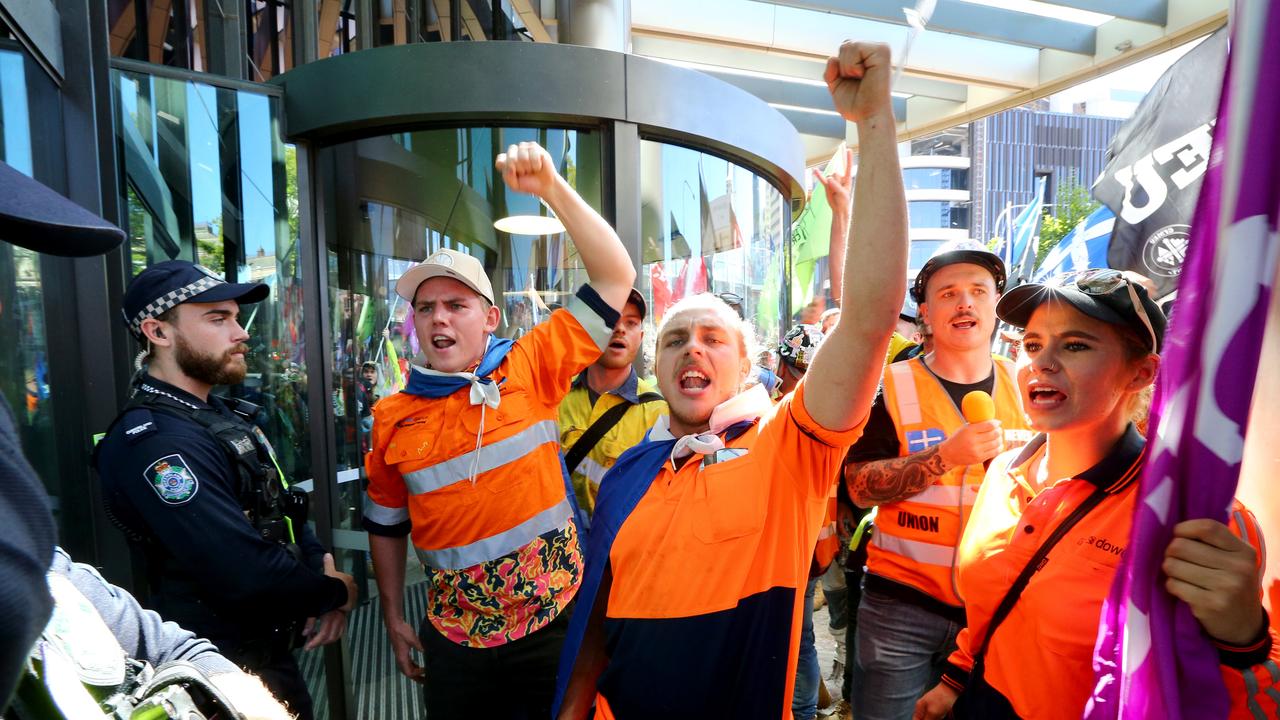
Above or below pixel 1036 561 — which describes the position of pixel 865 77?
above

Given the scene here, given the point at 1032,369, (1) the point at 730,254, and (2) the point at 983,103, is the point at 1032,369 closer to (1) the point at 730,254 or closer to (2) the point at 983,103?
(1) the point at 730,254

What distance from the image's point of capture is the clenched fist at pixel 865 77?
1.24 m

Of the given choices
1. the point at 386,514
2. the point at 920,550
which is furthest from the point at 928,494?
the point at 386,514

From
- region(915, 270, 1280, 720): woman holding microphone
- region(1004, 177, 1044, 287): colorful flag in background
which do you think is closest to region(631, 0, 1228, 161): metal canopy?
region(1004, 177, 1044, 287): colorful flag in background

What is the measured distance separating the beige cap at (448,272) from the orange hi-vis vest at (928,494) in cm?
157

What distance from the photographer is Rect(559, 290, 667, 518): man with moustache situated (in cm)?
313

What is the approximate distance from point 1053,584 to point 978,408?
0.95 meters

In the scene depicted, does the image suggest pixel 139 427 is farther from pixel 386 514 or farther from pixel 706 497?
pixel 706 497

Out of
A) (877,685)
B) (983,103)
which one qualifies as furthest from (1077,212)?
(877,685)

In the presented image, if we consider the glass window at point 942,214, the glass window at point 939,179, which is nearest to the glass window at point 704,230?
the glass window at point 942,214

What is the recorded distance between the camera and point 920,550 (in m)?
2.32

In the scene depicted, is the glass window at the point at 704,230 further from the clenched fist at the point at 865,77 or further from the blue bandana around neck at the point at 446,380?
the clenched fist at the point at 865,77

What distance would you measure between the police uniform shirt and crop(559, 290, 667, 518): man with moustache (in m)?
1.21

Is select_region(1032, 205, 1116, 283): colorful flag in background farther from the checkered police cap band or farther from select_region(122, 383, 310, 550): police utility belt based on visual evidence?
the checkered police cap band
